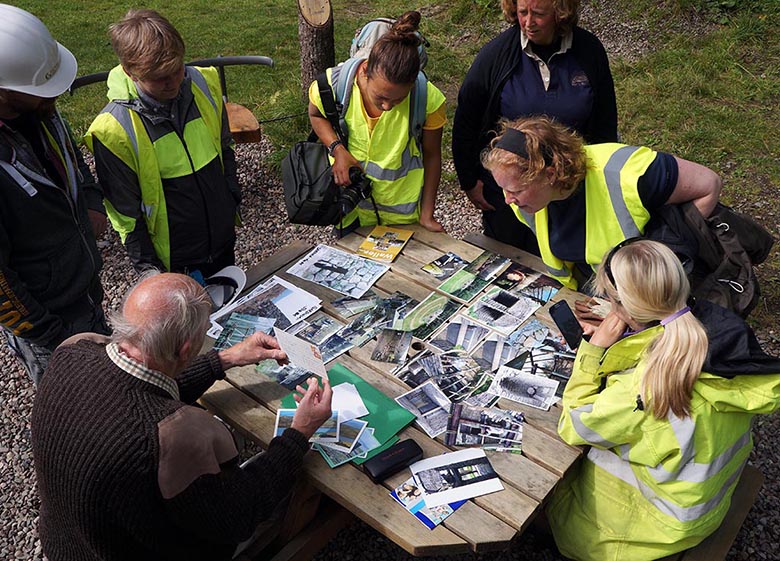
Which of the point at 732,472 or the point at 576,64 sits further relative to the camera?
the point at 576,64

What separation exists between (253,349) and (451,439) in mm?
943

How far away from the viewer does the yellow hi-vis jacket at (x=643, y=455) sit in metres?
2.27

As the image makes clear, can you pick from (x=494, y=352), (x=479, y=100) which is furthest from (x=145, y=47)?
(x=494, y=352)

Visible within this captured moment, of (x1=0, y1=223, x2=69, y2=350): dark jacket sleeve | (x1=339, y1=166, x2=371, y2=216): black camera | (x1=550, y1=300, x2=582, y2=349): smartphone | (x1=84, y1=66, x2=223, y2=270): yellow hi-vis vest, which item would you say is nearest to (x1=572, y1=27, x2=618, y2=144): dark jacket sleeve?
(x1=550, y1=300, x2=582, y2=349): smartphone

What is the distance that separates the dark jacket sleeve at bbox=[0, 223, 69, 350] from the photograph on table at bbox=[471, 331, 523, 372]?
1.87m

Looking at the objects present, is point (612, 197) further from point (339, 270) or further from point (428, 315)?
point (339, 270)

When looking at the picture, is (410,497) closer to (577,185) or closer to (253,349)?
(253,349)

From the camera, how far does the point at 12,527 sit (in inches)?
136

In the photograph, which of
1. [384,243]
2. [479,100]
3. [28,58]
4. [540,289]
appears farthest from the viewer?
[384,243]

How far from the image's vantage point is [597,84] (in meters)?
3.46

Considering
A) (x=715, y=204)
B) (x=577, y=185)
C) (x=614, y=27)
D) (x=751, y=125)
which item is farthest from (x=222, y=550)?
(x=614, y=27)

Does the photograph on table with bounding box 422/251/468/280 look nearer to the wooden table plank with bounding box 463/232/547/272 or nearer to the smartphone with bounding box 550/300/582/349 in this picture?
the wooden table plank with bounding box 463/232/547/272

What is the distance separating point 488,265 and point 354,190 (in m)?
0.84

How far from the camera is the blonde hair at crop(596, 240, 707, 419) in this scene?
221cm
